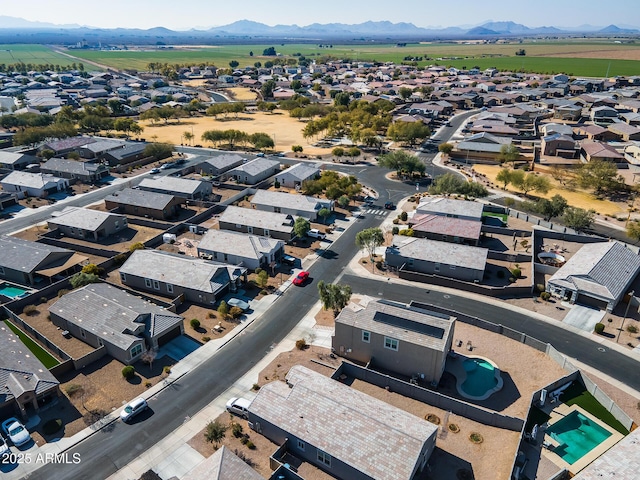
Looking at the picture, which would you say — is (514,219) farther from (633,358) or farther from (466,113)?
(466,113)

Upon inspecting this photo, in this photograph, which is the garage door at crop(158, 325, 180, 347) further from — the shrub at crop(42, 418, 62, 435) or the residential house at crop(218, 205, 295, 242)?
the residential house at crop(218, 205, 295, 242)

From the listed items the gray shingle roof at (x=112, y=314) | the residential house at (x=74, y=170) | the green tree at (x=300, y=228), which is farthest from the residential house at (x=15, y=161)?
the green tree at (x=300, y=228)

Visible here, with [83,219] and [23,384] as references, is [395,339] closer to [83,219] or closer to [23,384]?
[23,384]

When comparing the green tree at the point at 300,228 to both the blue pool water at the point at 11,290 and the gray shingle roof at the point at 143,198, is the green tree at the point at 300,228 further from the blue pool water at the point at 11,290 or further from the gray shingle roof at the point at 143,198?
the blue pool water at the point at 11,290

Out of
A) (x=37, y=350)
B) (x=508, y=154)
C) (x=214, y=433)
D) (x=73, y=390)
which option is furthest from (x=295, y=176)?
(x=214, y=433)

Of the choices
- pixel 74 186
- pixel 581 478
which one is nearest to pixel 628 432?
pixel 581 478

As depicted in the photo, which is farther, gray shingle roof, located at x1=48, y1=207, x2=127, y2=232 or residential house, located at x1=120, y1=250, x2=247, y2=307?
gray shingle roof, located at x1=48, y1=207, x2=127, y2=232

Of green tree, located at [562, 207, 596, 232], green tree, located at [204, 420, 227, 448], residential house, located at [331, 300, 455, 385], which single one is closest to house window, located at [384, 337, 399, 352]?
residential house, located at [331, 300, 455, 385]
